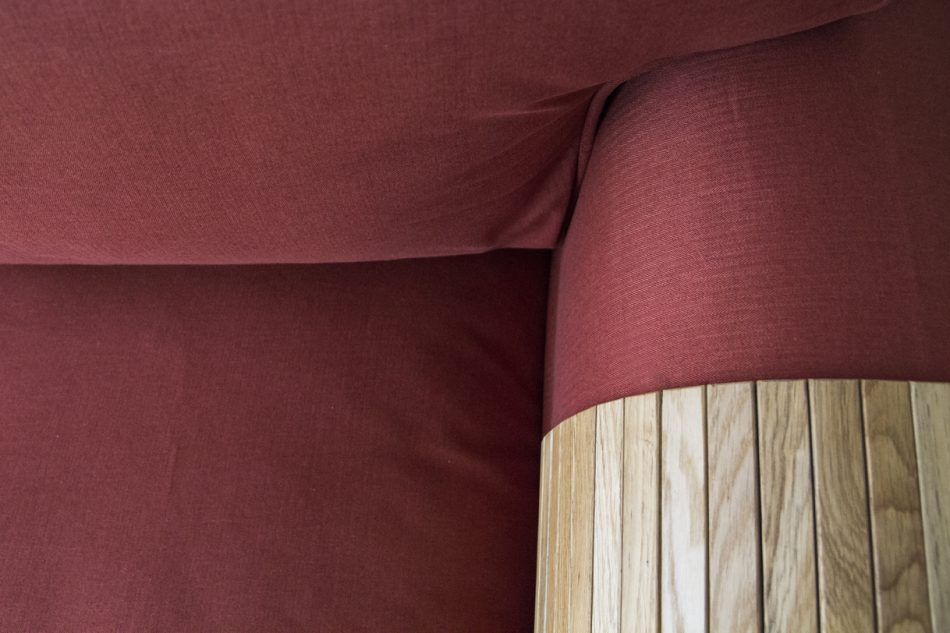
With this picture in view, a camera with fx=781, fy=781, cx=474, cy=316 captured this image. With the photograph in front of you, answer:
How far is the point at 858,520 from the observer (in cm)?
40

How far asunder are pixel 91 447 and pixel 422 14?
0.57m

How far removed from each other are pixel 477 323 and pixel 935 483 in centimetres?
49

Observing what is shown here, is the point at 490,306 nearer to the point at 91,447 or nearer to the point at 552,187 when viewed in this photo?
the point at 552,187

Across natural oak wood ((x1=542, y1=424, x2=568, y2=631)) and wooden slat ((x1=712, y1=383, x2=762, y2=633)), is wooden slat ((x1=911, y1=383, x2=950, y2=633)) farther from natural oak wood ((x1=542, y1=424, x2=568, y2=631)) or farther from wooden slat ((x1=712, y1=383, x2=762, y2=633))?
natural oak wood ((x1=542, y1=424, x2=568, y2=631))

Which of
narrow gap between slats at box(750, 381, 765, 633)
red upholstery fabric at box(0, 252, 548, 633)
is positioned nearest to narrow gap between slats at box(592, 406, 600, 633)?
narrow gap between slats at box(750, 381, 765, 633)

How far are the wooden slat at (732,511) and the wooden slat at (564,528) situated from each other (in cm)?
14

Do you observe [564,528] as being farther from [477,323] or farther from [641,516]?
[477,323]

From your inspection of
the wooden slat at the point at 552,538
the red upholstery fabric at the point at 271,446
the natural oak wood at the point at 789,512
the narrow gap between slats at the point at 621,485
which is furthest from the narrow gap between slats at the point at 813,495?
the red upholstery fabric at the point at 271,446

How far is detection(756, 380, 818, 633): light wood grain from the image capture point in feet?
1.30

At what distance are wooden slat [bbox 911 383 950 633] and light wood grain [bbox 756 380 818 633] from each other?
0.06m

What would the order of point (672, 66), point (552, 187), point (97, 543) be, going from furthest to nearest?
point (97, 543)
point (552, 187)
point (672, 66)

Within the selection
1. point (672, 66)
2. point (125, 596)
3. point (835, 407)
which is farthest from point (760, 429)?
point (125, 596)

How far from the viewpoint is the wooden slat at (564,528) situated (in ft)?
1.74

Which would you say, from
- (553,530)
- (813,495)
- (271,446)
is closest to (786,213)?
(813,495)
